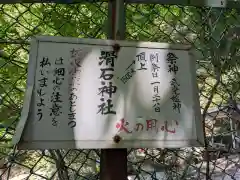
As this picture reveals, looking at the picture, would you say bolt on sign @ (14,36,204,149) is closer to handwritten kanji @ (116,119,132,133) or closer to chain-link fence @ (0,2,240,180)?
handwritten kanji @ (116,119,132,133)

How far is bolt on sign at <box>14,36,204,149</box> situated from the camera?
0.72m

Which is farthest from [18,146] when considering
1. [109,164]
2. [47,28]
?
[47,28]

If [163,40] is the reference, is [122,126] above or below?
below

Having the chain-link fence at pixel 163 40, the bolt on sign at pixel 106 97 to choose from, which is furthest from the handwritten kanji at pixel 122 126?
the chain-link fence at pixel 163 40

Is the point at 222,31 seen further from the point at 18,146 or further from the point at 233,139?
the point at 18,146

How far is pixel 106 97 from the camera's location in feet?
2.51

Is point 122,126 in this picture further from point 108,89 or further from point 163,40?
point 163,40

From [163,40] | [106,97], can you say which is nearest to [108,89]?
[106,97]

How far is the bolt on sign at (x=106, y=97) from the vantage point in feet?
2.38

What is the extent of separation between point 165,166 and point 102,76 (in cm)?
45

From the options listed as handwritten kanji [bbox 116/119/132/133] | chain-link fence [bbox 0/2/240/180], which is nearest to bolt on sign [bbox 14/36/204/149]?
handwritten kanji [bbox 116/119/132/133]

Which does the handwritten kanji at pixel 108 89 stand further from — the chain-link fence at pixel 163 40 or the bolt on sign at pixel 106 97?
the chain-link fence at pixel 163 40

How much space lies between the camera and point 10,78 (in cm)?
101

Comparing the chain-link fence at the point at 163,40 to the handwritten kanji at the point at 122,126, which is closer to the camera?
the handwritten kanji at the point at 122,126
